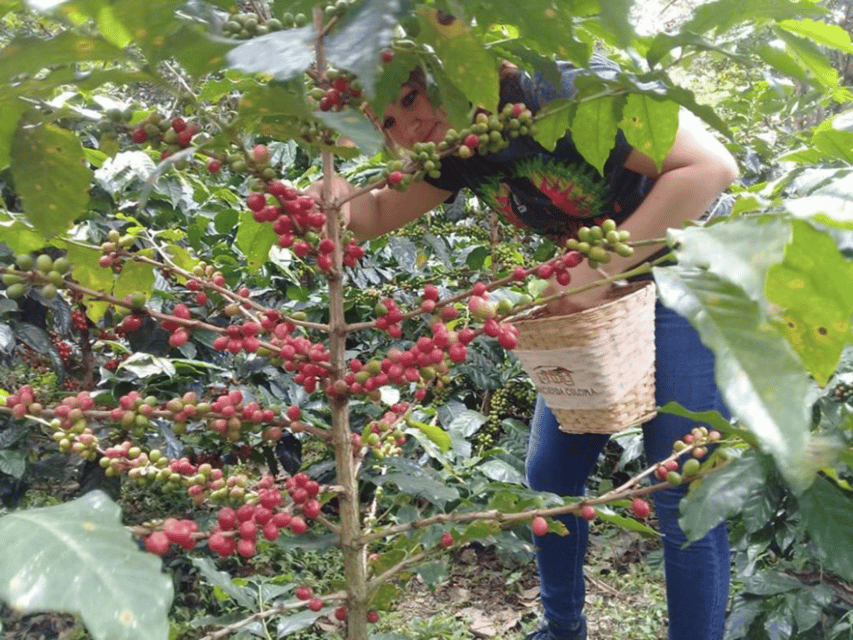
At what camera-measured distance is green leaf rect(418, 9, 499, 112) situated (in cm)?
60

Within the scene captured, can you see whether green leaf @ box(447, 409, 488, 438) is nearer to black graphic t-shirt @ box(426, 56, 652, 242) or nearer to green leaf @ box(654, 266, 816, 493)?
black graphic t-shirt @ box(426, 56, 652, 242)

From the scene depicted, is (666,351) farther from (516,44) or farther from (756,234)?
(756,234)

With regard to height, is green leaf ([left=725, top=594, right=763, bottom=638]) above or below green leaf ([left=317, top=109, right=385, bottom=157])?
below

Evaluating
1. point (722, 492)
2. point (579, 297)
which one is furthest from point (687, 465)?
point (579, 297)

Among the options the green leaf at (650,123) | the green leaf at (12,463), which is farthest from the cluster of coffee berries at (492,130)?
the green leaf at (12,463)

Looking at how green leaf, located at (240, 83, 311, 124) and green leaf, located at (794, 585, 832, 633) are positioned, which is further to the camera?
green leaf, located at (794, 585, 832, 633)

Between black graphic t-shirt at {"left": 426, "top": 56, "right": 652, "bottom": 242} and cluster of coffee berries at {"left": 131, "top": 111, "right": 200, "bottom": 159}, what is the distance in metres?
0.62

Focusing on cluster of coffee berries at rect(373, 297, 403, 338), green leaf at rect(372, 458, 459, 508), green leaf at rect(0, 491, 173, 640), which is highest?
green leaf at rect(0, 491, 173, 640)

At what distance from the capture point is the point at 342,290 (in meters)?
0.93

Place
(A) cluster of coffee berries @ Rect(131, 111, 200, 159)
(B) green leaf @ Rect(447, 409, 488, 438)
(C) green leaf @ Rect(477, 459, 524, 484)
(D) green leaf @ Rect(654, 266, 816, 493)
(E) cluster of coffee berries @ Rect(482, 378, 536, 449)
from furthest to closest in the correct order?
(E) cluster of coffee berries @ Rect(482, 378, 536, 449), (B) green leaf @ Rect(447, 409, 488, 438), (C) green leaf @ Rect(477, 459, 524, 484), (A) cluster of coffee berries @ Rect(131, 111, 200, 159), (D) green leaf @ Rect(654, 266, 816, 493)

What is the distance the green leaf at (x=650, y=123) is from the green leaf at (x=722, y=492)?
380 mm

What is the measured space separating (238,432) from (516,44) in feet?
1.81

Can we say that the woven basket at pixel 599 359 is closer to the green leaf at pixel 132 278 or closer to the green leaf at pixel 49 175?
the green leaf at pixel 132 278

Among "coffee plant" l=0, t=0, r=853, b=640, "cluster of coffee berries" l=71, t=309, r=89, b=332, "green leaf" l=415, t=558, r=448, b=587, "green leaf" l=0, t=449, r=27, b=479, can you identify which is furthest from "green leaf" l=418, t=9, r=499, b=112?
"cluster of coffee berries" l=71, t=309, r=89, b=332
